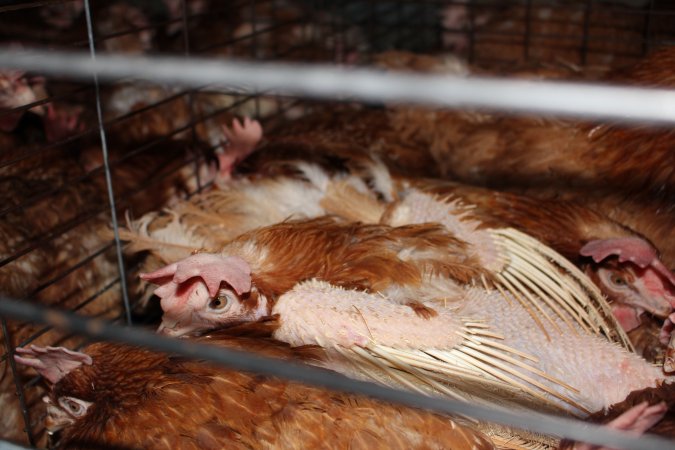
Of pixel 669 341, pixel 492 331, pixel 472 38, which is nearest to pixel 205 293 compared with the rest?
pixel 492 331

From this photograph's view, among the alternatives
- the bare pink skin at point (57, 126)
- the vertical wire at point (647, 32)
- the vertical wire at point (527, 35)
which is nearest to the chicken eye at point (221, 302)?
the bare pink skin at point (57, 126)

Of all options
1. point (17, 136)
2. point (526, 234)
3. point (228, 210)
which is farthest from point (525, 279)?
point (17, 136)

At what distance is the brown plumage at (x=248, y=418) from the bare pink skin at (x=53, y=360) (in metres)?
0.15

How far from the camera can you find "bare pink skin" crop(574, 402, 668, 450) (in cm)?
109

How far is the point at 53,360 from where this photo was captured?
146 centimetres

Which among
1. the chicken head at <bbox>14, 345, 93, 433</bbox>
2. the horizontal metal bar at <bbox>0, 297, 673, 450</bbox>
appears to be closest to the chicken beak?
the chicken head at <bbox>14, 345, 93, 433</bbox>

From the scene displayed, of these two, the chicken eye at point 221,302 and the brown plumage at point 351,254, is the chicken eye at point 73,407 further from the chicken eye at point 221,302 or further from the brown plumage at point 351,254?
the brown plumage at point 351,254

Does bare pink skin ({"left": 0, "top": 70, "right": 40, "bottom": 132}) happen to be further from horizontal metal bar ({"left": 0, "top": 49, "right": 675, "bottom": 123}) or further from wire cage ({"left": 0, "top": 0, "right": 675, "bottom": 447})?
horizontal metal bar ({"left": 0, "top": 49, "right": 675, "bottom": 123})

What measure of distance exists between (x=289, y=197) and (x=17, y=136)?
4.02 feet

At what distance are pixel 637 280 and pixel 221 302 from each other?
1.10m

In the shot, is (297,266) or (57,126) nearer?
(297,266)

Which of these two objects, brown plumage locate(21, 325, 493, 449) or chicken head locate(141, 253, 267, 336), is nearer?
brown plumage locate(21, 325, 493, 449)

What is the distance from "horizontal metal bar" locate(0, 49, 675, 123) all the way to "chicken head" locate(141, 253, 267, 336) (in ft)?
2.30

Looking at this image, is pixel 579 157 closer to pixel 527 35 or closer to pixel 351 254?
pixel 351 254
